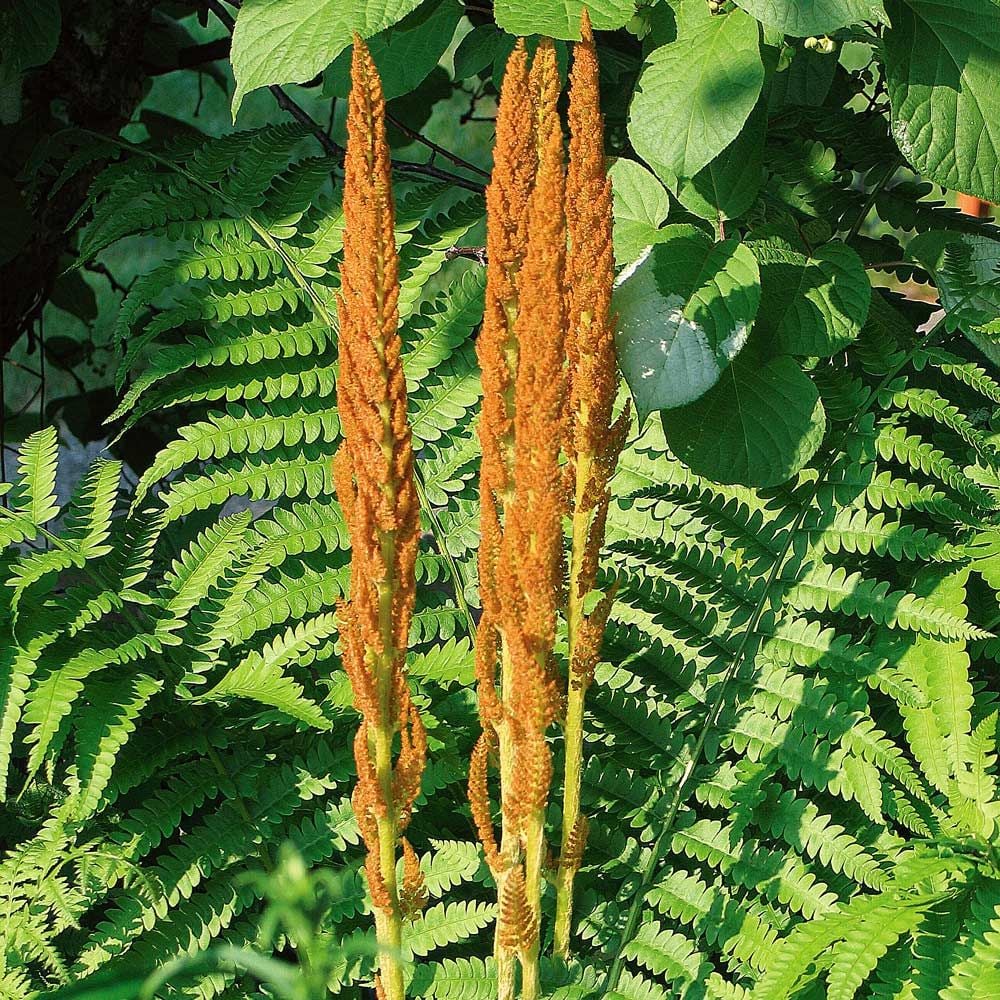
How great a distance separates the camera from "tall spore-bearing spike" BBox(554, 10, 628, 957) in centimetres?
113

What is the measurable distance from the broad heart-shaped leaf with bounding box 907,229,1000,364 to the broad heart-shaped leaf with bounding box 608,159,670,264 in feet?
1.46

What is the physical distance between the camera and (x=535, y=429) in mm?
1008

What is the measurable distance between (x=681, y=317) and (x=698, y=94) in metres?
0.26

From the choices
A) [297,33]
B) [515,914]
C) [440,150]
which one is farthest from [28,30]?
[515,914]

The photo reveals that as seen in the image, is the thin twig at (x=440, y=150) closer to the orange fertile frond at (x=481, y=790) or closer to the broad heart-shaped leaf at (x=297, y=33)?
the broad heart-shaped leaf at (x=297, y=33)

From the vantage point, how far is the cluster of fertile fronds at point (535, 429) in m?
1.01

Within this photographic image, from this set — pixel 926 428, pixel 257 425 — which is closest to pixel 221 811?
pixel 257 425

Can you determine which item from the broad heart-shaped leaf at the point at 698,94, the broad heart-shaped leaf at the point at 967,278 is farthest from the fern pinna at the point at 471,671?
the broad heart-shaped leaf at the point at 698,94

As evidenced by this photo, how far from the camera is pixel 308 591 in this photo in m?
1.71

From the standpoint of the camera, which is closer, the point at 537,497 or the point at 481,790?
the point at 537,497

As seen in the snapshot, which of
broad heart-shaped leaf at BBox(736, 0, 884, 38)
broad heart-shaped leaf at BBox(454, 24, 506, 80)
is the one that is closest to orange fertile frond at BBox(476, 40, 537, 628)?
broad heart-shaped leaf at BBox(736, 0, 884, 38)

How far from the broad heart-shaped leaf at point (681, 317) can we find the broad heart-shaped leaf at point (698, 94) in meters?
0.13

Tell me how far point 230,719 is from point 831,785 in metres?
0.76

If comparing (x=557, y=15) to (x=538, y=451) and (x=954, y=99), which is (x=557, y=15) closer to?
(x=954, y=99)
